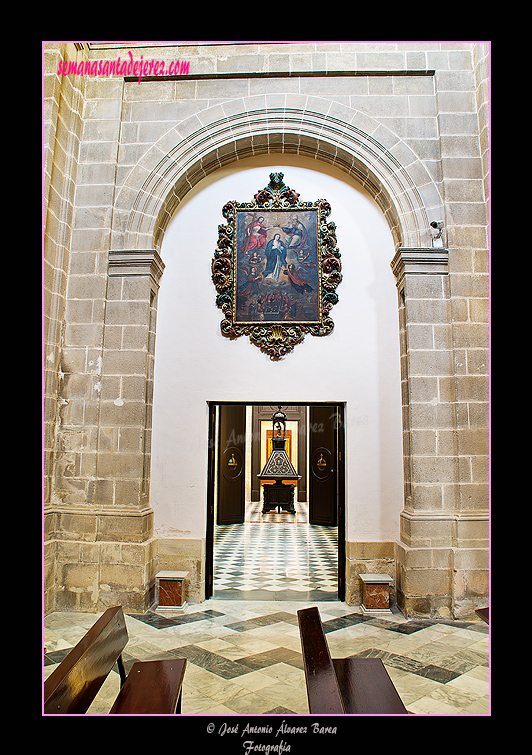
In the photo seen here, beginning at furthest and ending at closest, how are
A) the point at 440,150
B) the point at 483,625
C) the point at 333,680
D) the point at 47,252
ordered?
1. the point at 440,150
2. the point at 47,252
3. the point at 483,625
4. the point at 333,680

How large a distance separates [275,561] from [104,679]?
17.6ft

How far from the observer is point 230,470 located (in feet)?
Answer: 35.6

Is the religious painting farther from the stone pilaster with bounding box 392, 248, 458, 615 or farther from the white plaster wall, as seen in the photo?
the stone pilaster with bounding box 392, 248, 458, 615

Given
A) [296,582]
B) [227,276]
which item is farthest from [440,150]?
[296,582]

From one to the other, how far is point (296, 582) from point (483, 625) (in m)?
2.25

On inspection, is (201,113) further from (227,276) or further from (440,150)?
(440,150)

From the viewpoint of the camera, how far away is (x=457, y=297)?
524 centimetres

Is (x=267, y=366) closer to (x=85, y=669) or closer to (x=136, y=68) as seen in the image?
(x=136, y=68)

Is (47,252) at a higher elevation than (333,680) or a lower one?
higher

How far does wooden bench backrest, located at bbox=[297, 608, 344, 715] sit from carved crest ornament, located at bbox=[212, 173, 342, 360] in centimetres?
336

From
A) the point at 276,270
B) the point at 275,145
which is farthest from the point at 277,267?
the point at 275,145

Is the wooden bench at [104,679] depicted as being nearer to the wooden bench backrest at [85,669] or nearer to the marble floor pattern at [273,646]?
the wooden bench backrest at [85,669]

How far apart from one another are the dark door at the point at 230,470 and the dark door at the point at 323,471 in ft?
5.11

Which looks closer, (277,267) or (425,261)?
(425,261)
